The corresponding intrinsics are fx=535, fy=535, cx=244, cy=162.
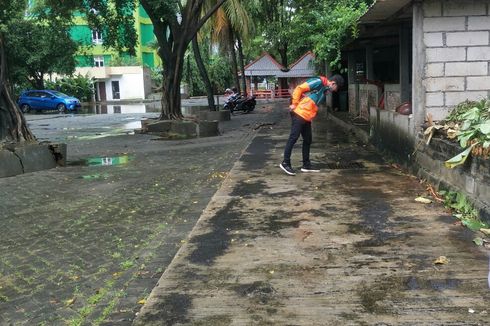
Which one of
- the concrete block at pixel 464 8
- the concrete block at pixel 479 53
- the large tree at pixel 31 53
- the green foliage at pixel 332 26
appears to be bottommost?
the concrete block at pixel 479 53

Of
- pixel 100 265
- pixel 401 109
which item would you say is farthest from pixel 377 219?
pixel 401 109

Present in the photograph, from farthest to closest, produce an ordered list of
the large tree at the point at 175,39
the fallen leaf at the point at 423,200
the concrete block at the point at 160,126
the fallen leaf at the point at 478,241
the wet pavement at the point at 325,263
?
1. the concrete block at the point at 160,126
2. the large tree at the point at 175,39
3. the fallen leaf at the point at 423,200
4. the fallen leaf at the point at 478,241
5. the wet pavement at the point at 325,263

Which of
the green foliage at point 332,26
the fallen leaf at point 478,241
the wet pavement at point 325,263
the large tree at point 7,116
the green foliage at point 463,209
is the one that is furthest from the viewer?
the green foliage at point 332,26

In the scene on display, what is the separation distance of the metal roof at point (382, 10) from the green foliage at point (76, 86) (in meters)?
39.5

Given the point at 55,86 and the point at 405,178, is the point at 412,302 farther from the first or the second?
the point at 55,86

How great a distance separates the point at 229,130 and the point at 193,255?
40.7ft

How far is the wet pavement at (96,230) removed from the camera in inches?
156

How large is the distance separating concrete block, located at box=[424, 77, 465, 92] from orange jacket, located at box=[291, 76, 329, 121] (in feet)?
5.20

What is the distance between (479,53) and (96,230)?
18.4ft

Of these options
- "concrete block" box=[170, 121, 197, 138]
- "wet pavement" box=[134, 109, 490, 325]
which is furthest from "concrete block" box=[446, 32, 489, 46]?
"concrete block" box=[170, 121, 197, 138]

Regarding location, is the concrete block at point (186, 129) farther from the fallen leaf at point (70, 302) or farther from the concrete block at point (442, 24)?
the fallen leaf at point (70, 302)

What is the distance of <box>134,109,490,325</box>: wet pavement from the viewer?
139 inches

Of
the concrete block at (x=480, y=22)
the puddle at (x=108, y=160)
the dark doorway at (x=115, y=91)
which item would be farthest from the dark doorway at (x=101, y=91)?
the concrete block at (x=480, y=22)

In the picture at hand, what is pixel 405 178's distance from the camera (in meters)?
7.66
